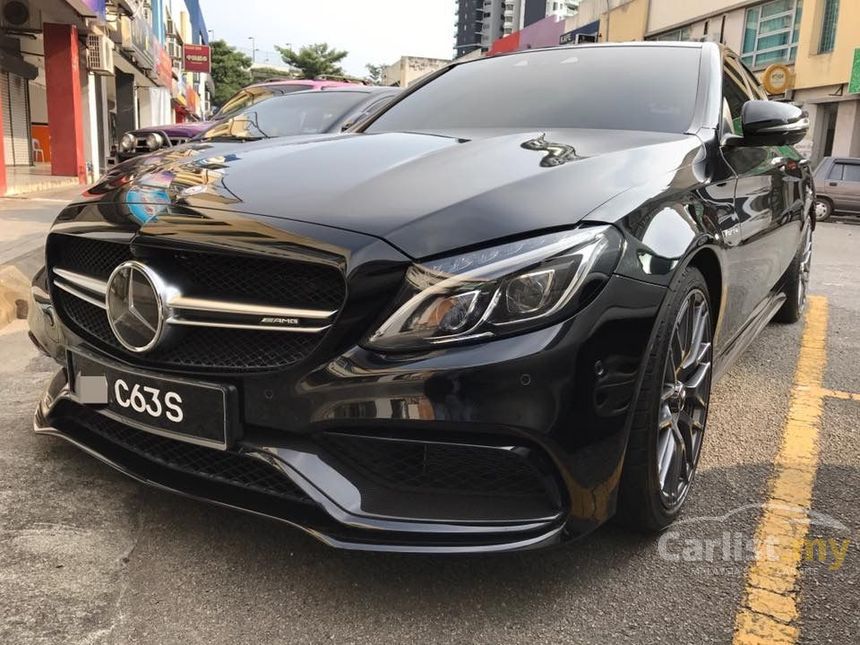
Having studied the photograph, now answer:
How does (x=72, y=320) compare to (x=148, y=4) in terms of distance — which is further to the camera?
(x=148, y=4)

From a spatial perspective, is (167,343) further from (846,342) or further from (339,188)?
(846,342)

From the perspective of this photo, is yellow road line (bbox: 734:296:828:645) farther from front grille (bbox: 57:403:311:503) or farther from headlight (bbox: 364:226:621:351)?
front grille (bbox: 57:403:311:503)

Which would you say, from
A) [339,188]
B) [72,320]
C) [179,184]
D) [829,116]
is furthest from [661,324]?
[829,116]

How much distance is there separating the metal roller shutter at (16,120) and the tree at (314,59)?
43.2 m

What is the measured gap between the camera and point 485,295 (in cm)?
163

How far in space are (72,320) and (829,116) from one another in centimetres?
2421

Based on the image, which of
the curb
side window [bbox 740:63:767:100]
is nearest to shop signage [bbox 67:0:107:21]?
the curb

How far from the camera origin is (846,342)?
4375 mm

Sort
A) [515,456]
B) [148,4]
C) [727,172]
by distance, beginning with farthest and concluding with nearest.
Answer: [148,4] < [727,172] < [515,456]

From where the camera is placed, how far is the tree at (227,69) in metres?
67.6

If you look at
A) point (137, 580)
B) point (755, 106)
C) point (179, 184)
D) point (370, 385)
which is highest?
point (755, 106)

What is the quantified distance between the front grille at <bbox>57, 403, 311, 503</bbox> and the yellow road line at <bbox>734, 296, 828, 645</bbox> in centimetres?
107

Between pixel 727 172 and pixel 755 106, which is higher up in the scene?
pixel 755 106

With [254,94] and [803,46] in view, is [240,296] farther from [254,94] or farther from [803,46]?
[803,46]
